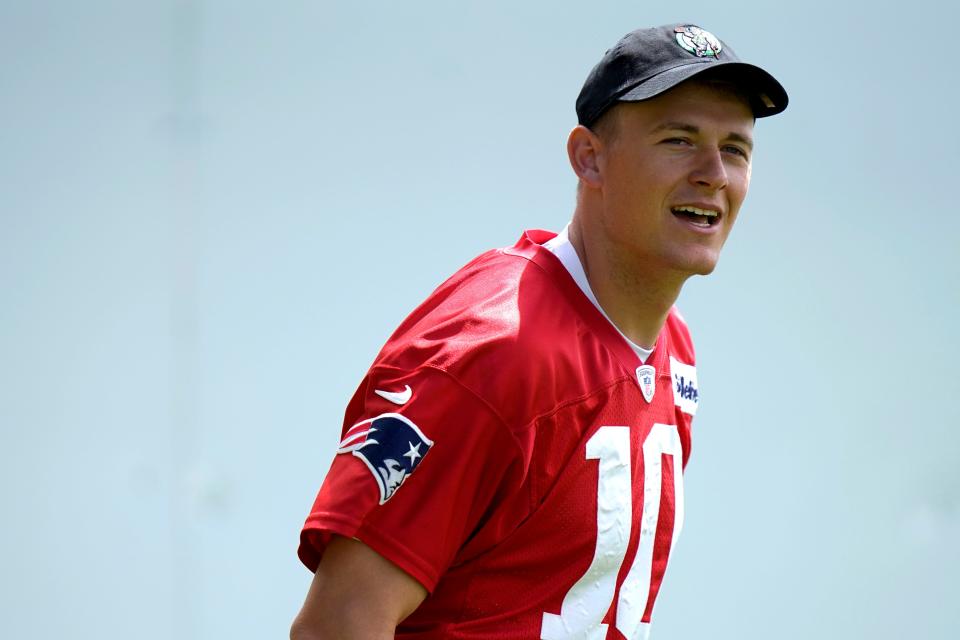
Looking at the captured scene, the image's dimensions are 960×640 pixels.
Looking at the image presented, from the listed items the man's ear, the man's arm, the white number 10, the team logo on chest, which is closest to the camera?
the man's arm

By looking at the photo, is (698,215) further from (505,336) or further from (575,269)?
(505,336)

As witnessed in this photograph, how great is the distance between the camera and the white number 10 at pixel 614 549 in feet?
4.33

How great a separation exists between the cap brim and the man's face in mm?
19

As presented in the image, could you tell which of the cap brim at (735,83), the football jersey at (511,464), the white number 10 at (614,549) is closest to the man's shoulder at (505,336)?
the football jersey at (511,464)

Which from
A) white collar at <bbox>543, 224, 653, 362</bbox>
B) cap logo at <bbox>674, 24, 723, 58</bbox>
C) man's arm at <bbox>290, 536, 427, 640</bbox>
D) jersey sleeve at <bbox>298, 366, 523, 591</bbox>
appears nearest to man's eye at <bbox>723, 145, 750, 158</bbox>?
cap logo at <bbox>674, 24, 723, 58</bbox>

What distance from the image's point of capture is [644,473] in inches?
55.3

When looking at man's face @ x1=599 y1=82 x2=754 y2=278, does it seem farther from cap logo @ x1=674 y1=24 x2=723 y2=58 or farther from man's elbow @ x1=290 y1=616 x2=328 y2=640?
man's elbow @ x1=290 y1=616 x2=328 y2=640

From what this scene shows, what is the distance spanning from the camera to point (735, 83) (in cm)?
139

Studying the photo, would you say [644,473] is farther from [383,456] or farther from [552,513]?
[383,456]

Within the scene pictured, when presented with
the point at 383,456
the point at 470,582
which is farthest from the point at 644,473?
A: the point at 383,456

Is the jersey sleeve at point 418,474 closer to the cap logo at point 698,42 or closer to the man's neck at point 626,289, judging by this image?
the man's neck at point 626,289

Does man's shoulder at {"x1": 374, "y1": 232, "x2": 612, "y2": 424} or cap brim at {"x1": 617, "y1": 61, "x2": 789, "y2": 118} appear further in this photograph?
cap brim at {"x1": 617, "y1": 61, "x2": 789, "y2": 118}

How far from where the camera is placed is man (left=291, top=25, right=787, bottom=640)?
1.18m

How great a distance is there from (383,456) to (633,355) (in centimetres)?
37
